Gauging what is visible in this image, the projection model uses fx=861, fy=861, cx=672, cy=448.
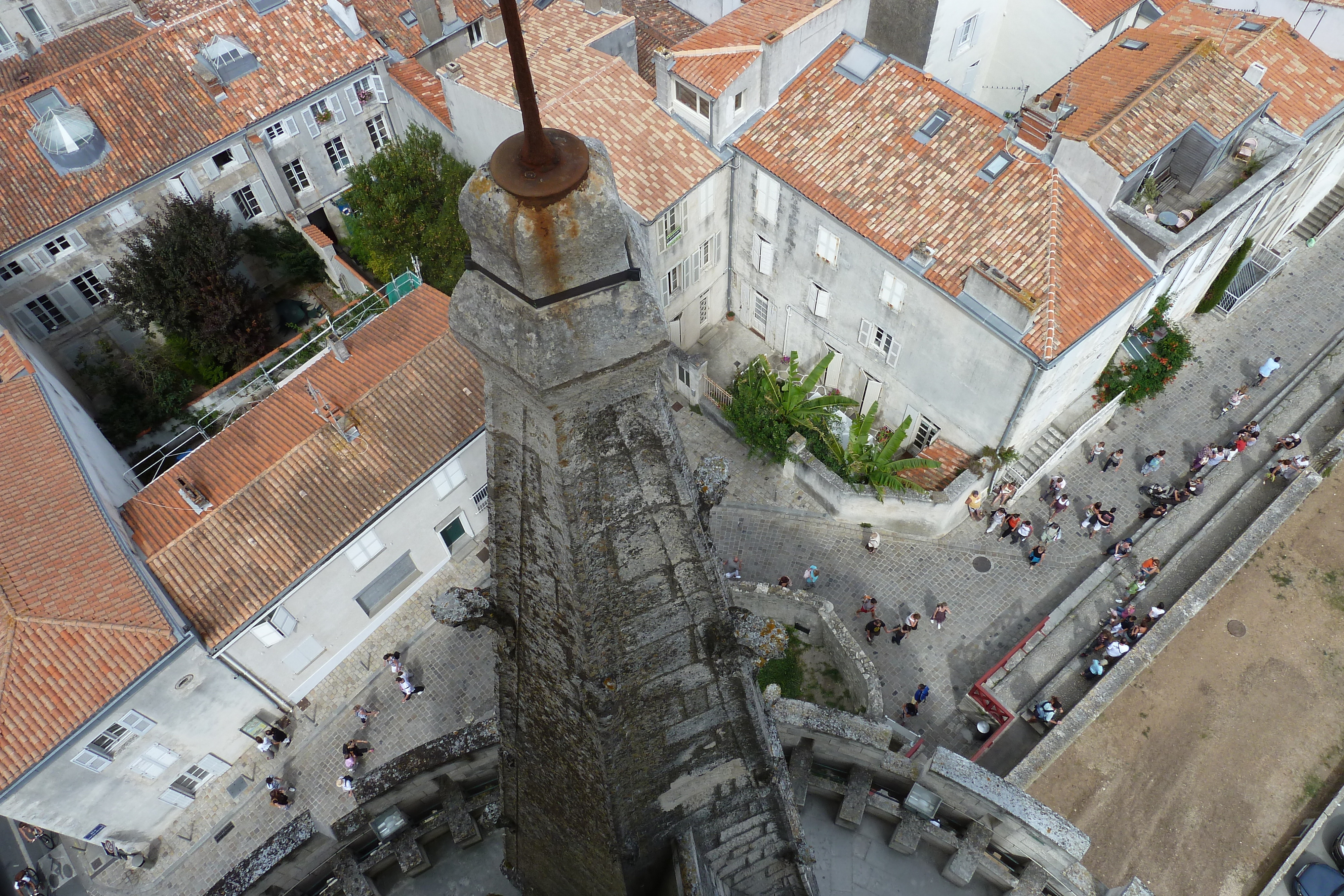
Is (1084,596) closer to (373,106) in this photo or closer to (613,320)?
(613,320)

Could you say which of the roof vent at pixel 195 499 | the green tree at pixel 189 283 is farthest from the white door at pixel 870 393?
the green tree at pixel 189 283

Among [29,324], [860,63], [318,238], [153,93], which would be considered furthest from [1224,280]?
[29,324]

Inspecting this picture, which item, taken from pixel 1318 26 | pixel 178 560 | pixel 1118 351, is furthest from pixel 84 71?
pixel 1318 26

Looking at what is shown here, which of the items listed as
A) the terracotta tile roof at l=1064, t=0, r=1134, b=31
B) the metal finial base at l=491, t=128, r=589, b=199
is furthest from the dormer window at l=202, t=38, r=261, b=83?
the metal finial base at l=491, t=128, r=589, b=199

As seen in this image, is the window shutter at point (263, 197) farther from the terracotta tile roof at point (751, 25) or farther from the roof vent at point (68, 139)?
the terracotta tile roof at point (751, 25)

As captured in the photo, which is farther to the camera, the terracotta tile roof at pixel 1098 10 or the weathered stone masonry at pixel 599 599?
the terracotta tile roof at pixel 1098 10
